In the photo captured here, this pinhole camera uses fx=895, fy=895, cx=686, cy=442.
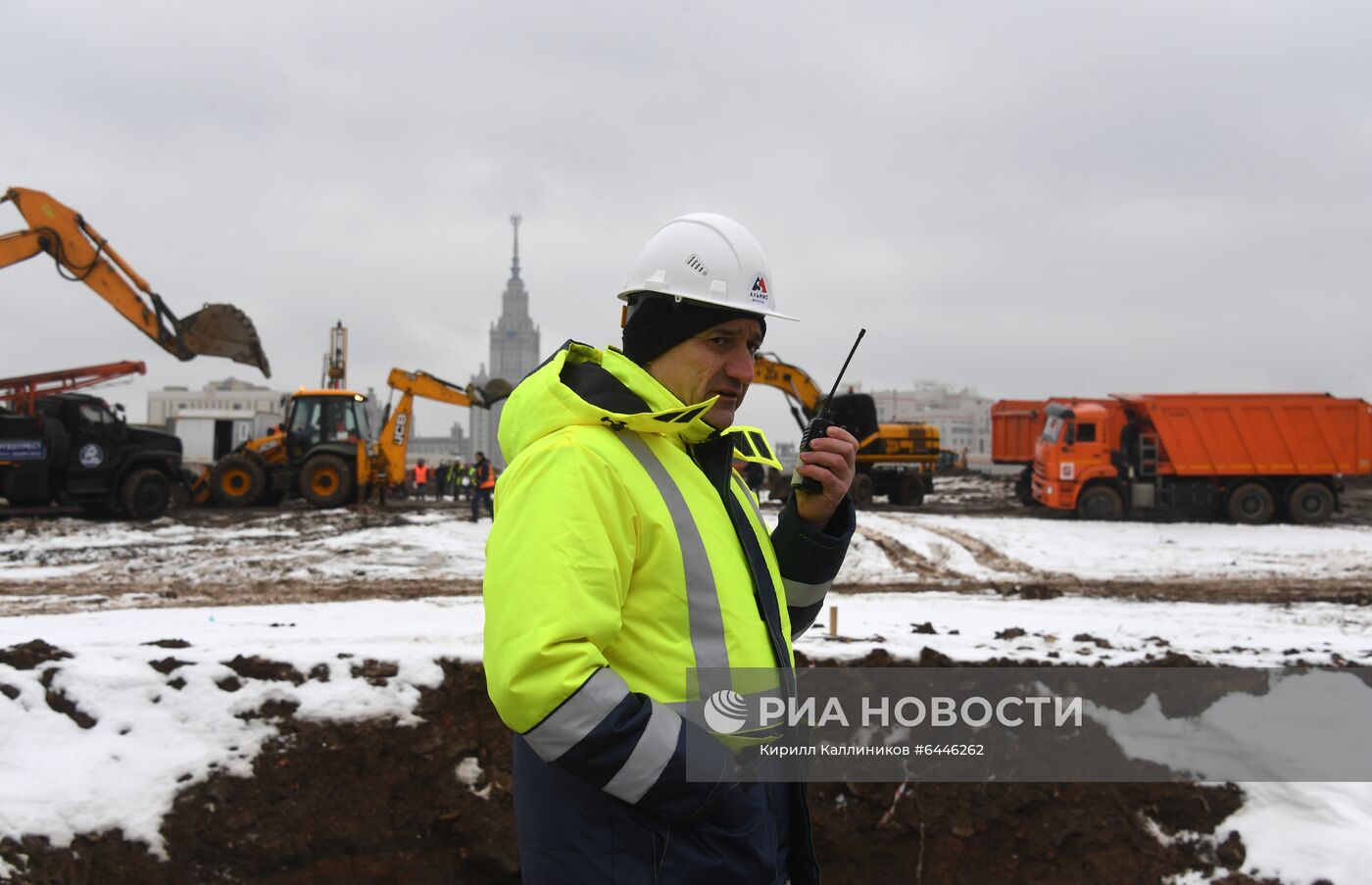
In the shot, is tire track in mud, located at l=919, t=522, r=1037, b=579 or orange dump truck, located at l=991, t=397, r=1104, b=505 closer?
tire track in mud, located at l=919, t=522, r=1037, b=579

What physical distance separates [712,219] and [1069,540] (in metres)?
15.9

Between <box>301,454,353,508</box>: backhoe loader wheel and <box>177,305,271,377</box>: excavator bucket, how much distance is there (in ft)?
6.89

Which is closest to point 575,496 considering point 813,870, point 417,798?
point 813,870

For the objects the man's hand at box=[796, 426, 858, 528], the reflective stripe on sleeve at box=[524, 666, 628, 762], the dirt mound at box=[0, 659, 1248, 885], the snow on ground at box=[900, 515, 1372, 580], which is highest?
the man's hand at box=[796, 426, 858, 528]

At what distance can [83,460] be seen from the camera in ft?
52.4

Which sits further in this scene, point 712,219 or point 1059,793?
point 1059,793

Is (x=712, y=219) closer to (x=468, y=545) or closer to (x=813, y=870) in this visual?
(x=813, y=870)

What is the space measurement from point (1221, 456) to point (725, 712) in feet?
68.1

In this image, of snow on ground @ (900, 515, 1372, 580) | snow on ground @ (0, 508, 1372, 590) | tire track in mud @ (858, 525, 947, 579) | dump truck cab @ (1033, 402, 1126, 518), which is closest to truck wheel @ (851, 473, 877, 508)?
snow on ground @ (900, 515, 1372, 580)

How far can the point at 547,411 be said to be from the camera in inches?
70.5

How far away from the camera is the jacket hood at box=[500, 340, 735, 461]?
5.83 ft

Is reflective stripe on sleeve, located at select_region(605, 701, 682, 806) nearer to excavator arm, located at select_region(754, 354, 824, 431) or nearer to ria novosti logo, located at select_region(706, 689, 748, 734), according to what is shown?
ria novosti logo, located at select_region(706, 689, 748, 734)

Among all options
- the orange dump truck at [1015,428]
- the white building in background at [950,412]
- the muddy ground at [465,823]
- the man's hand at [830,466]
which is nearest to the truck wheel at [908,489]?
the orange dump truck at [1015,428]

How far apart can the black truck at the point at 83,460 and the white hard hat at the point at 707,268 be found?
17.1m
